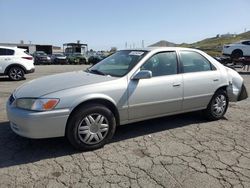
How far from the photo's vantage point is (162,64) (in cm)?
492

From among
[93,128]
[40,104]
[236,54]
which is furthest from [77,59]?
[40,104]

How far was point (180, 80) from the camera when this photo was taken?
4.97 meters

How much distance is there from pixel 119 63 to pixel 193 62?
4.75ft

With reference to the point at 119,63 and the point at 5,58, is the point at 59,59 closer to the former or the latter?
the point at 5,58

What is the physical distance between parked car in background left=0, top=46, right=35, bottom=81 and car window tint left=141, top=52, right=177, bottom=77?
30.3 feet

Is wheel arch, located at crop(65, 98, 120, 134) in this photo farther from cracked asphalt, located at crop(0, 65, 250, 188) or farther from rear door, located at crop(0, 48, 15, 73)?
rear door, located at crop(0, 48, 15, 73)

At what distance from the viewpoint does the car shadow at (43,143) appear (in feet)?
12.7

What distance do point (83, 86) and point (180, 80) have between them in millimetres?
1831

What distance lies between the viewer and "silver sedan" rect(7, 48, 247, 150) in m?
3.85

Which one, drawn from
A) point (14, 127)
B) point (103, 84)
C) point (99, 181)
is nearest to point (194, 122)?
point (103, 84)

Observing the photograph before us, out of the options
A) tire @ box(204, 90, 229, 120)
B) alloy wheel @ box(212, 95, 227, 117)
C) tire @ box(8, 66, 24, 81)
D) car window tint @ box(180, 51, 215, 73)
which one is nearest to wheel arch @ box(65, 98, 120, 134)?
car window tint @ box(180, 51, 215, 73)

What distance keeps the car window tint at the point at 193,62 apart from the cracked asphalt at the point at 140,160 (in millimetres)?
1109

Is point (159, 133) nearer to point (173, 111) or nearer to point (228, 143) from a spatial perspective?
point (173, 111)

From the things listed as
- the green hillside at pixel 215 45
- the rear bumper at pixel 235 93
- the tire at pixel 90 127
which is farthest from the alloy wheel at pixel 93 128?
the green hillside at pixel 215 45
